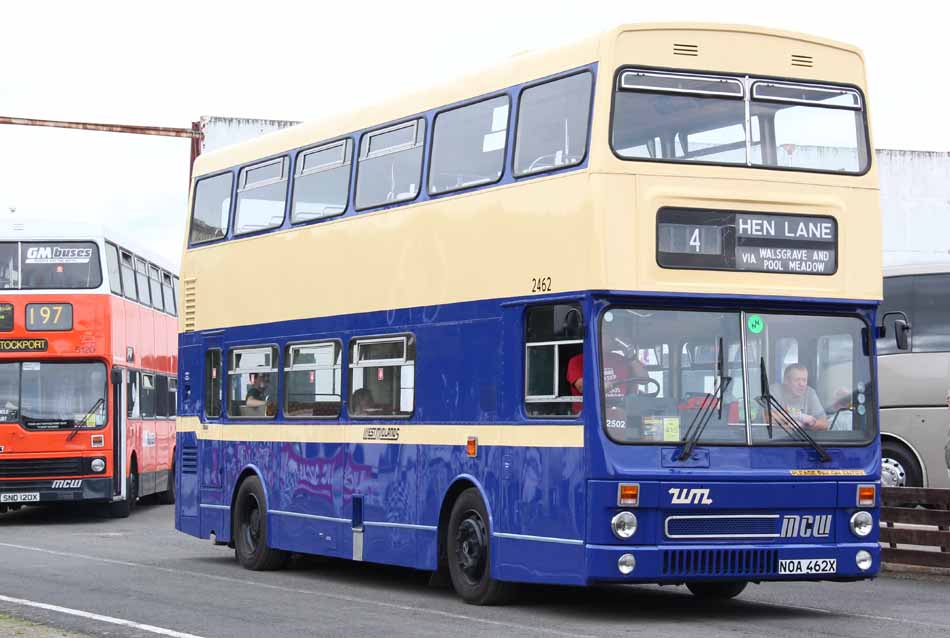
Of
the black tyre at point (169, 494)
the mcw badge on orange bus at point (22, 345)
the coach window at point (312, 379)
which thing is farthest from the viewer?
the black tyre at point (169, 494)

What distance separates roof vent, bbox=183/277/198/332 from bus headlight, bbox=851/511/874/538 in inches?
375

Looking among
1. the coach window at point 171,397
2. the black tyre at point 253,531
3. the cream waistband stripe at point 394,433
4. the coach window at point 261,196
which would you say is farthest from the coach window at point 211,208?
the coach window at point 171,397

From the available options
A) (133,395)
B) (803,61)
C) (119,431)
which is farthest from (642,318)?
(133,395)

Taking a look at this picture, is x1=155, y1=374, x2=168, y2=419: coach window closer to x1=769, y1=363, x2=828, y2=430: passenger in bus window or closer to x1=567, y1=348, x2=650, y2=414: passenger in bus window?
x1=567, y1=348, x2=650, y2=414: passenger in bus window

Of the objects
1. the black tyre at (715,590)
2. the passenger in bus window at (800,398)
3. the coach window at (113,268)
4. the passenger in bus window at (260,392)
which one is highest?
the coach window at (113,268)

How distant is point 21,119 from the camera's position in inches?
1517

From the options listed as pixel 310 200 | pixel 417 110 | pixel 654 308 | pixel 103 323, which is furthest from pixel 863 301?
pixel 103 323

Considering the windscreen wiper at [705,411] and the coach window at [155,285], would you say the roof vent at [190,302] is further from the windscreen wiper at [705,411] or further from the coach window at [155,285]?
the coach window at [155,285]

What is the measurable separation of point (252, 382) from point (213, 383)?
1.19 m

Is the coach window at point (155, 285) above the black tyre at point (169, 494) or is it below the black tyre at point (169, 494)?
above

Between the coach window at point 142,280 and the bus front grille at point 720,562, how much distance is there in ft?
67.9

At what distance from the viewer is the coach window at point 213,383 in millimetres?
21125

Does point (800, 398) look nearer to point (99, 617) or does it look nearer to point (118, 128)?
point (99, 617)

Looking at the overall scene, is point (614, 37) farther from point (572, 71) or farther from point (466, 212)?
point (466, 212)
